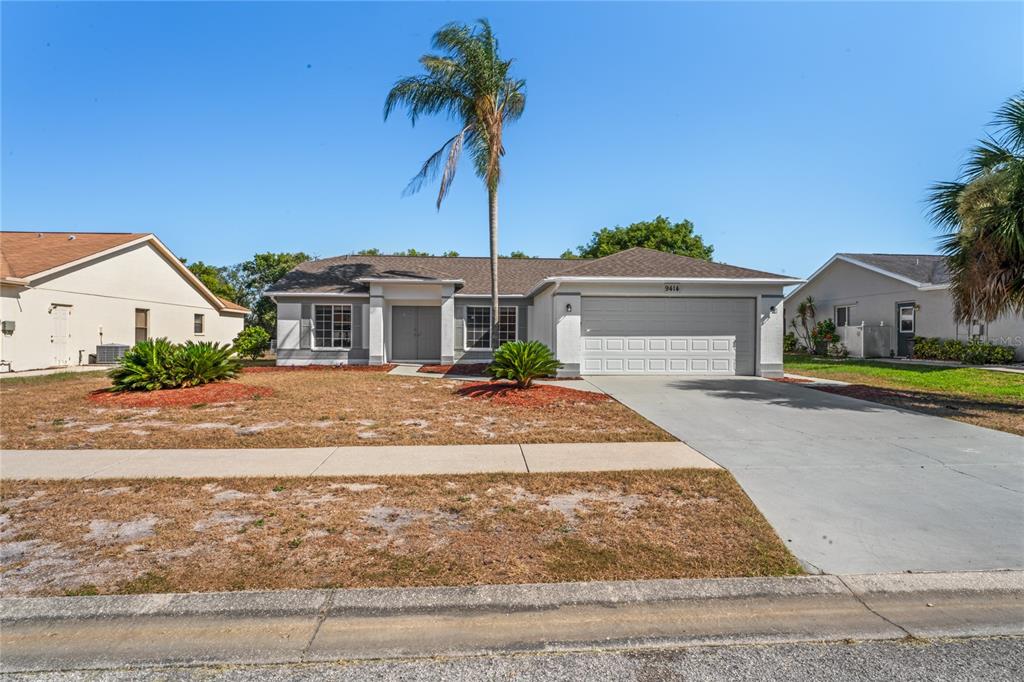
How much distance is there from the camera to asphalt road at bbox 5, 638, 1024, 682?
261 cm

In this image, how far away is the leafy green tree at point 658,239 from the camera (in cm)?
3981

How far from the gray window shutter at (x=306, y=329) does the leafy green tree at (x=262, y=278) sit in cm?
1714

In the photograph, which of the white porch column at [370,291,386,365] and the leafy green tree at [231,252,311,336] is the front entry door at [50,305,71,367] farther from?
the leafy green tree at [231,252,311,336]

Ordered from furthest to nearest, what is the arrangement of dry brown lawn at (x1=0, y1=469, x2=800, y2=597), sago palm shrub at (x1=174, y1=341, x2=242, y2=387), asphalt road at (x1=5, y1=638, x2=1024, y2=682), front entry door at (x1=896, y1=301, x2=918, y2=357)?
front entry door at (x1=896, y1=301, x2=918, y2=357) → sago palm shrub at (x1=174, y1=341, x2=242, y2=387) → dry brown lawn at (x1=0, y1=469, x2=800, y2=597) → asphalt road at (x1=5, y1=638, x2=1024, y2=682)

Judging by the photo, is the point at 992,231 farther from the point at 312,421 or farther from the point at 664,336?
the point at 312,421

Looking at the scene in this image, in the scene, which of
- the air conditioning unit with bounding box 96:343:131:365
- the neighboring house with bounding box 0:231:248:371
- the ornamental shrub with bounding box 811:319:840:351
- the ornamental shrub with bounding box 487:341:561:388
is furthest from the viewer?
the ornamental shrub with bounding box 811:319:840:351

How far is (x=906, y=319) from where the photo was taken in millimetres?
22391

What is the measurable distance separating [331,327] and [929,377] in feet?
64.0

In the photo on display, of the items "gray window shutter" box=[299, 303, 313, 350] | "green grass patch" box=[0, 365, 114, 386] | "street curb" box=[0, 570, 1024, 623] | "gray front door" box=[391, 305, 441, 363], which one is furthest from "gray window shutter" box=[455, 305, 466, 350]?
"street curb" box=[0, 570, 1024, 623]

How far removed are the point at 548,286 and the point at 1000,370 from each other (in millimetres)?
14514

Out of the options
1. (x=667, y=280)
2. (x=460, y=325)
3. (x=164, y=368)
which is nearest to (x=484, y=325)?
(x=460, y=325)

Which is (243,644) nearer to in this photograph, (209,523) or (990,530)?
(209,523)

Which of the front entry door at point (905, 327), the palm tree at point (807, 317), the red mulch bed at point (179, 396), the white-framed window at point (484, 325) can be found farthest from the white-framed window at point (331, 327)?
the palm tree at point (807, 317)

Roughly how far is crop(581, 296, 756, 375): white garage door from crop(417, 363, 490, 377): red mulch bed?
3.32 metres
